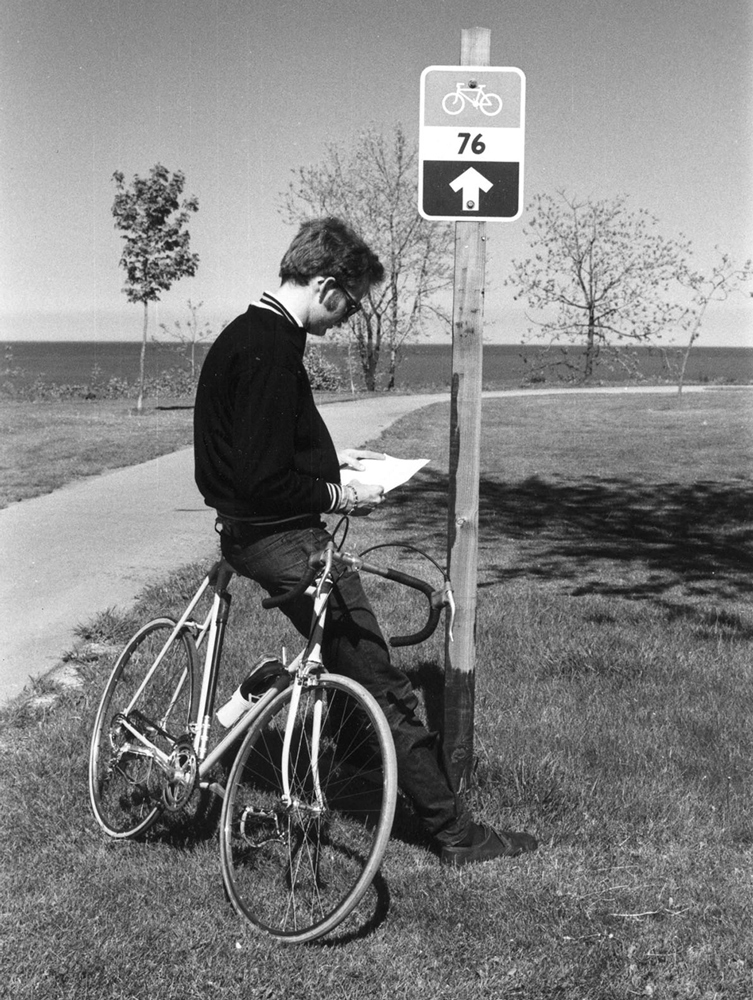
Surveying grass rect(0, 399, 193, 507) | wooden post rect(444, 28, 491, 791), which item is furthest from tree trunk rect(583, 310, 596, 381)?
wooden post rect(444, 28, 491, 791)

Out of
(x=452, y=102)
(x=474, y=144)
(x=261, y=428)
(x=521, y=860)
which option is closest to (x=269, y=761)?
(x=521, y=860)

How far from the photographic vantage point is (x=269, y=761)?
13.1 ft

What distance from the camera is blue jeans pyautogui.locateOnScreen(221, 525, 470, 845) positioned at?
11.3 feet

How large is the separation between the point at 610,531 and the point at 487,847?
23.1 feet

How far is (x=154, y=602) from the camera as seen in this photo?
22.0ft

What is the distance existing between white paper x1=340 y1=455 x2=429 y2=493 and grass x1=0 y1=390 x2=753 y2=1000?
1.26 meters

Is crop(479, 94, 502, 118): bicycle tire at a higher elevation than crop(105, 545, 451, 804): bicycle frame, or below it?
higher

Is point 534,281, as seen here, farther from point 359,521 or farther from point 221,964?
point 221,964

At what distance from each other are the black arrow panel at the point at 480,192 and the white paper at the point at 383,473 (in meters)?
0.82

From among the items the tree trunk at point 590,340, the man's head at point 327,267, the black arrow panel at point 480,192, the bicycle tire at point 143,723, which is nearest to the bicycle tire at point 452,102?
the black arrow panel at point 480,192

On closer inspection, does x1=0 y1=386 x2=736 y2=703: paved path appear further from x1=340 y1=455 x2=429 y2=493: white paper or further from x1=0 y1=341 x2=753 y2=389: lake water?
x1=0 y1=341 x2=753 y2=389: lake water

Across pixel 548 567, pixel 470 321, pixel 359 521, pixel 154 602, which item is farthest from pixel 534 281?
pixel 470 321

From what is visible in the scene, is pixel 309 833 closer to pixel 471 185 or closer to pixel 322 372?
pixel 471 185

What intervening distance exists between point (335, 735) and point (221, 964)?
0.82m
